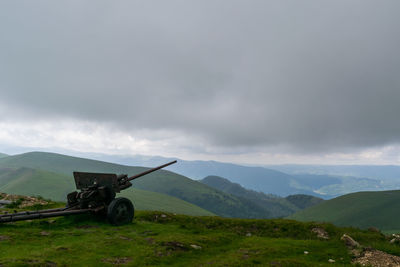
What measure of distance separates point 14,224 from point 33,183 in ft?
644

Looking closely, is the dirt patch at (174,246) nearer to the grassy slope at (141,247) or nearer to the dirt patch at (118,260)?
the grassy slope at (141,247)

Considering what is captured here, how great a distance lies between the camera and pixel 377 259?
9188mm

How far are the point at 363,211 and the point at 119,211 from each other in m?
128

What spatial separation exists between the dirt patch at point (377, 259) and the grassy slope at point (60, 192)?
425 ft

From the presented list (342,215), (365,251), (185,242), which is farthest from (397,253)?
(342,215)

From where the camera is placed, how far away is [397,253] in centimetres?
1015

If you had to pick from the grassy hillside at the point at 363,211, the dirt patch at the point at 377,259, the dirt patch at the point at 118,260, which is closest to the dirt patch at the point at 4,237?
the dirt patch at the point at 118,260

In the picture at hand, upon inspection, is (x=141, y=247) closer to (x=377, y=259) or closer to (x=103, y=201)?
(x=103, y=201)

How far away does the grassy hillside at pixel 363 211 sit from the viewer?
95250 millimetres

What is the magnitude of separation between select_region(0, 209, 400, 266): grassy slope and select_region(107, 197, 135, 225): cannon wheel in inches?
17.8

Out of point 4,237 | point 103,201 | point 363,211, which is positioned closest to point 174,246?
point 103,201

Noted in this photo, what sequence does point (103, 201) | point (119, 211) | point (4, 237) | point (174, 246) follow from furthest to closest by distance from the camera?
point (103, 201) < point (119, 211) < point (174, 246) < point (4, 237)

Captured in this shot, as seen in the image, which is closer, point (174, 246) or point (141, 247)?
point (141, 247)

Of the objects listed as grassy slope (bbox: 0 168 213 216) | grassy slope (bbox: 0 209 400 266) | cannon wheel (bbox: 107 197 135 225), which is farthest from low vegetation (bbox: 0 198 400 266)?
grassy slope (bbox: 0 168 213 216)
